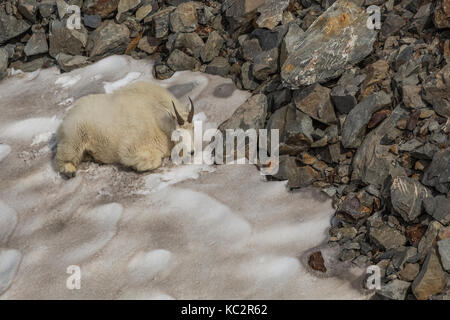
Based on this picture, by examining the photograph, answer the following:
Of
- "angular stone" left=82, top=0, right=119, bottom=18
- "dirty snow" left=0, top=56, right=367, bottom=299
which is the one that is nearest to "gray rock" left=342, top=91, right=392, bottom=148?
"dirty snow" left=0, top=56, right=367, bottom=299

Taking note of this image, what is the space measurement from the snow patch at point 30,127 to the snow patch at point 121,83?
135 centimetres

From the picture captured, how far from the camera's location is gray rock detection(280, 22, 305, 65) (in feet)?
34.1

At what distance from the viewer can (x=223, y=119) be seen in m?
10.7

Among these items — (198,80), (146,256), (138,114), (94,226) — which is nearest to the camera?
(146,256)

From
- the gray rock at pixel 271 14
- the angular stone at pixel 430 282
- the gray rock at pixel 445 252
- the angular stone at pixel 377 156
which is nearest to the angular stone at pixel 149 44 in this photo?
the gray rock at pixel 271 14

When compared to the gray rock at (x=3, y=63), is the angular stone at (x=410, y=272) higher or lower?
lower

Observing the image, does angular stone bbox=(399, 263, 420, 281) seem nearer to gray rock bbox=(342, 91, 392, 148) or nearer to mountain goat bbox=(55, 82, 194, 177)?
gray rock bbox=(342, 91, 392, 148)

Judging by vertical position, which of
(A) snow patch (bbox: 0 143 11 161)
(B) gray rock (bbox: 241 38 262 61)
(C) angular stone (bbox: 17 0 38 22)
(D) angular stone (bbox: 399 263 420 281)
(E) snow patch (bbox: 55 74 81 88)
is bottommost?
(A) snow patch (bbox: 0 143 11 161)

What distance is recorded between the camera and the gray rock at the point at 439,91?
836cm

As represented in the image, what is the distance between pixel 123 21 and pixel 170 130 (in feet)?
14.1

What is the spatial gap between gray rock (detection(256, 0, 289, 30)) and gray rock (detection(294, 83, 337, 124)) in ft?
8.15

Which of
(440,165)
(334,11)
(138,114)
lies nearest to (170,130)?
(138,114)

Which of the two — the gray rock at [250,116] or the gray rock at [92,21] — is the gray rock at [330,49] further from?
the gray rock at [92,21]

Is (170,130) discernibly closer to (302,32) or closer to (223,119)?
(223,119)
